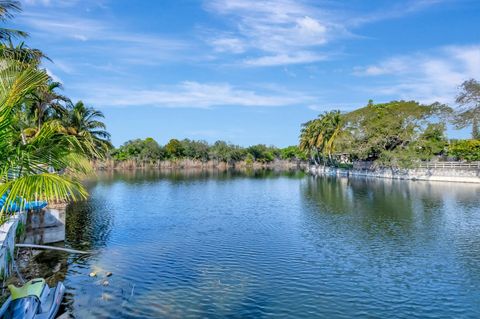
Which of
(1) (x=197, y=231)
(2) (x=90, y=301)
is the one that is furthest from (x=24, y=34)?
(1) (x=197, y=231)

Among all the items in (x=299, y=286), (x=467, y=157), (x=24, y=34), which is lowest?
(x=299, y=286)

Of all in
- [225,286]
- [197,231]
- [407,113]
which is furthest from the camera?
[407,113]

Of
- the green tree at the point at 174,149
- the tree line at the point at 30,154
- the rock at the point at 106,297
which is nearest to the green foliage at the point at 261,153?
the green tree at the point at 174,149

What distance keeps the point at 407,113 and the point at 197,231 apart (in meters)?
50.5

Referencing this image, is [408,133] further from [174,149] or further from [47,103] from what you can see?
[174,149]

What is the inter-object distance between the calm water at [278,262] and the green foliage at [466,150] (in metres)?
30.7

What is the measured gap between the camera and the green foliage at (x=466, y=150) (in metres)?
55.8

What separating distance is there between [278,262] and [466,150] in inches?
2079

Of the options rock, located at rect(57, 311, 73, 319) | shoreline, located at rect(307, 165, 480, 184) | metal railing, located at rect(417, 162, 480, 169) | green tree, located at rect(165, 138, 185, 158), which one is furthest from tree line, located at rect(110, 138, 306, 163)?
rock, located at rect(57, 311, 73, 319)

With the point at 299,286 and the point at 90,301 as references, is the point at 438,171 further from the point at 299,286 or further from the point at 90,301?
the point at 90,301

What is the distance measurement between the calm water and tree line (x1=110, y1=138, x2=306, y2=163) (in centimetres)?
7744

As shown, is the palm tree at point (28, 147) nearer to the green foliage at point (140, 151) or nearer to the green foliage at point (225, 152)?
the green foliage at point (140, 151)

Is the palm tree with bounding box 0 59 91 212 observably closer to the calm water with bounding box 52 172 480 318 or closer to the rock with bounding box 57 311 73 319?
the rock with bounding box 57 311 73 319

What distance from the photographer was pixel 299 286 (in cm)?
1343
